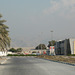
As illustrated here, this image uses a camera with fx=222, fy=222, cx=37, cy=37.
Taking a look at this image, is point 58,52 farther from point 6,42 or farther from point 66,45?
point 6,42

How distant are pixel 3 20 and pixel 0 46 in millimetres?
7475

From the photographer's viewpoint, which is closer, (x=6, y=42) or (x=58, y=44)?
(x=6, y=42)

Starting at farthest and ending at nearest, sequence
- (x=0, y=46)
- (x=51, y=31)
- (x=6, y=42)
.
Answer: (x=51, y=31), (x=6, y=42), (x=0, y=46)

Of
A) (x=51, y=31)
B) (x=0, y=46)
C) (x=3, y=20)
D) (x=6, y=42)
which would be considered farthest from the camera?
(x=51, y=31)

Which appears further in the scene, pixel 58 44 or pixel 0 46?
pixel 58 44

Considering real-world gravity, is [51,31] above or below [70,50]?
above

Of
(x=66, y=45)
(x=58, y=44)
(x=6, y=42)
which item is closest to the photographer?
(x=6, y=42)

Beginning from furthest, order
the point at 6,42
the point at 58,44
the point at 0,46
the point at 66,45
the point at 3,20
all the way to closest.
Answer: the point at 58,44 → the point at 66,45 → the point at 6,42 → the point at 0,46 → the point at 3,20

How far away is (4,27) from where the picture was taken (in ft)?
168

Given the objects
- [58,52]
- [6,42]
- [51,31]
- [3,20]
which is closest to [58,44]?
[58,52]

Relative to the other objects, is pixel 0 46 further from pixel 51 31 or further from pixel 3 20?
pixel 51 31

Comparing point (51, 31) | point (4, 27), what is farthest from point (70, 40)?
point (4, 27)

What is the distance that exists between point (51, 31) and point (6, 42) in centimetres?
4970

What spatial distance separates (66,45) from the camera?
115375mm
